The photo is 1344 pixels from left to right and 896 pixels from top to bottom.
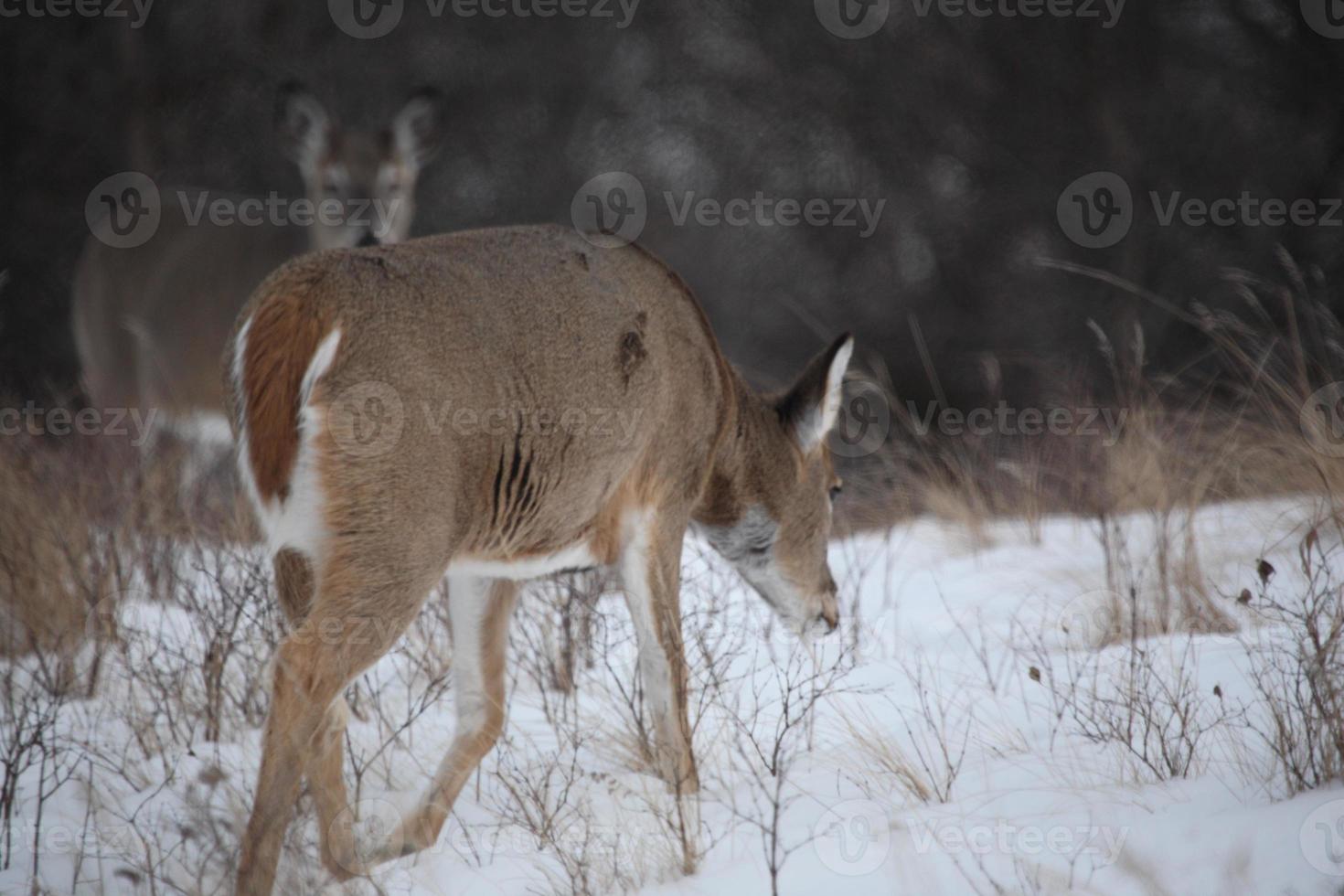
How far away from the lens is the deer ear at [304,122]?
31.8 ft

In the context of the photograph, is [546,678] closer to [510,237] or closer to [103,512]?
[510,237]

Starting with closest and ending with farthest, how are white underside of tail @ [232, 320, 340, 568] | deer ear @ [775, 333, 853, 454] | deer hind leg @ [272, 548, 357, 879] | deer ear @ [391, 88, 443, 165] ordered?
white underside of tail @ [232, 320, 340, 568] → deer hind leg @ [272, 548, 357, 879] → deer ear @ [775, 333, 853, 454] → deer ear @ [391, 88, 443, 165]

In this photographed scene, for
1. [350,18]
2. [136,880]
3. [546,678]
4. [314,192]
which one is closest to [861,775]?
[546,678]

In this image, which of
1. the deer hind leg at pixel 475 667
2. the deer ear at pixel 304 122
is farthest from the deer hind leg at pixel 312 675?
the deer ear at pixel 304 122

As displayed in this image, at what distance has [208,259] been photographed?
10.6 m

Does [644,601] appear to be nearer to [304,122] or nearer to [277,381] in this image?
[277,381]

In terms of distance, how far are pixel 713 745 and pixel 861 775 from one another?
2.68 feet

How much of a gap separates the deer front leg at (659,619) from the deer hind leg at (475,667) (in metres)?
0.53

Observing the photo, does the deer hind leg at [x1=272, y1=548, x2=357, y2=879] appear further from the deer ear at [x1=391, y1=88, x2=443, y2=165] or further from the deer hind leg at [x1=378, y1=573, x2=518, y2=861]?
the deer ear at [x1=391, y1=88, x2=443, y2=165]

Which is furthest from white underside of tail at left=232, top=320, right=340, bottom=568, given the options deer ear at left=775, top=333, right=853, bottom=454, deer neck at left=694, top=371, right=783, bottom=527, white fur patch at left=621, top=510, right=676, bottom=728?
deer ear at left=775, top=333, right=853, bottom=454

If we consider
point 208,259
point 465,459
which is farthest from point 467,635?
point 208,259

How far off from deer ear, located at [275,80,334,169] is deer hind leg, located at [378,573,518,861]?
550 cm

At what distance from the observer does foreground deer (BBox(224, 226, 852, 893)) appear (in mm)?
3805

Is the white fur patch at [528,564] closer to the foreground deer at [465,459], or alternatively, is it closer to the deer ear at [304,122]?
the foreground deer at [465,459]
